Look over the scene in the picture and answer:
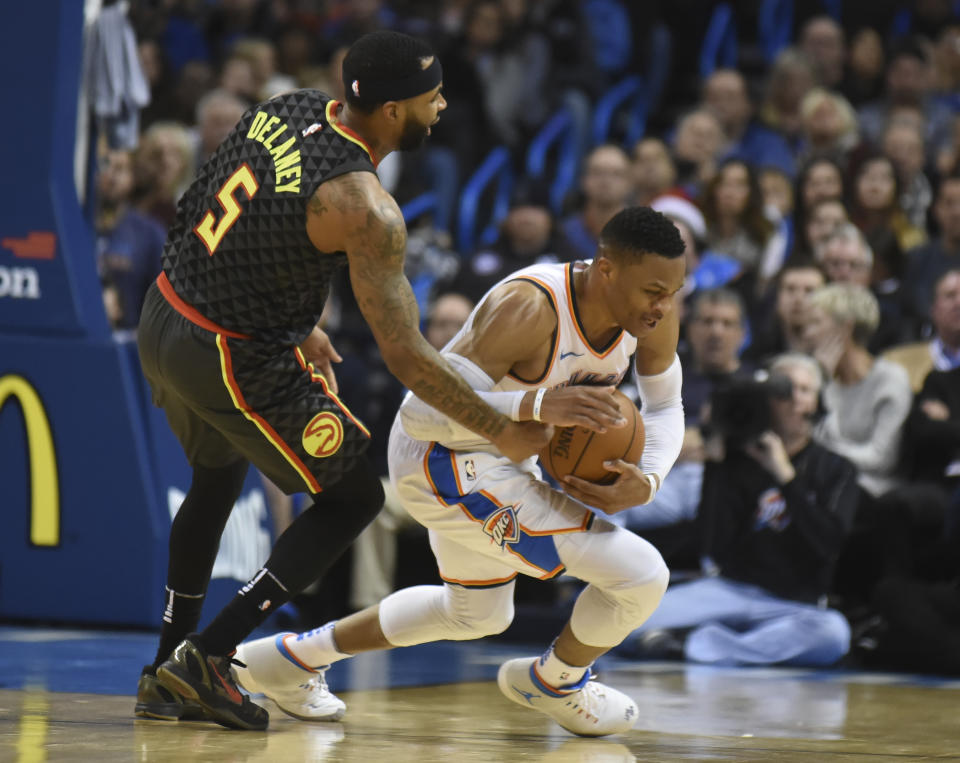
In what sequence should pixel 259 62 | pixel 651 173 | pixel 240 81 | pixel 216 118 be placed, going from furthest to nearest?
pixel 259 62 < pixel 240 81 < pixel 651 173 < pixel 216 118

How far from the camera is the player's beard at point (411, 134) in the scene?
4469 mm

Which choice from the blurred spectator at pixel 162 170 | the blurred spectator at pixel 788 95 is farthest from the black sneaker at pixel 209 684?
the blurred spectator at pixel 788 95

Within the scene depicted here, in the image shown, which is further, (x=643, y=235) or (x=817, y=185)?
(x=817, y=185)

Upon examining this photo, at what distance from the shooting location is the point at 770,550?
23.9 ft

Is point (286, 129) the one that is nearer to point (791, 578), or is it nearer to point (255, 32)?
point (791, 578)

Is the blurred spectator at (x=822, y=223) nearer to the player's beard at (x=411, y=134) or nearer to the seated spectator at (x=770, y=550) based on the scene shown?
the seated spectator at (x=770, y=550)

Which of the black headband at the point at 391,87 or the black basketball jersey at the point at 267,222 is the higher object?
the black headband at the point at 391,87

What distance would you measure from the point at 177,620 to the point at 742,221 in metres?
5.97

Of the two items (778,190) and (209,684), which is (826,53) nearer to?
(778,190)

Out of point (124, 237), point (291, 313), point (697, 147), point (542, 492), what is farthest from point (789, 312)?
point (291, 313)

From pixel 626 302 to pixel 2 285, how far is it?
3.84 m


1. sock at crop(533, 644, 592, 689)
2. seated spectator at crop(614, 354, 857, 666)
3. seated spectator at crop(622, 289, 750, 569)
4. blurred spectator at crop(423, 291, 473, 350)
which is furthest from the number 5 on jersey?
blurred spectator at crop(423, 291, 473, 350)

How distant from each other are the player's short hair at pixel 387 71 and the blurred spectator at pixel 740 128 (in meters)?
7.67

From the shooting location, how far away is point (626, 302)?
14.9 ft
